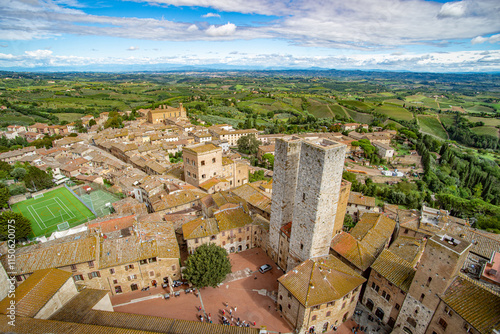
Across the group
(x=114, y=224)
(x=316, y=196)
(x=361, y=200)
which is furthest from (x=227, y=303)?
(x=361, y=200)

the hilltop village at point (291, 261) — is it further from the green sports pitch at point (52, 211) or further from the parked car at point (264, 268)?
the green sports pitch at point (52, 211)

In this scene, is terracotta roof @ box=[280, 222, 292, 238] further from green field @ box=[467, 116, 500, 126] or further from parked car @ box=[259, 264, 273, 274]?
green field @ box=[467, 116, 500, 126]

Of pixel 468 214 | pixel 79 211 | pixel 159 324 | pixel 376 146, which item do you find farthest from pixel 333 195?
pixel 376 146

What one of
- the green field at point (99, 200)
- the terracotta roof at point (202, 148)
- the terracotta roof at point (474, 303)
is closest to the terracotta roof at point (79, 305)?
the green field at point (99, 200)

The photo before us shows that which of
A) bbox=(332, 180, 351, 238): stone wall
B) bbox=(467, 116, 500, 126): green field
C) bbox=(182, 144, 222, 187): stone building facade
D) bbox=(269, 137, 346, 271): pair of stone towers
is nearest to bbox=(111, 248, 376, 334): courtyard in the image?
bbox=(269, 137, 346, 271): pair of stone towers

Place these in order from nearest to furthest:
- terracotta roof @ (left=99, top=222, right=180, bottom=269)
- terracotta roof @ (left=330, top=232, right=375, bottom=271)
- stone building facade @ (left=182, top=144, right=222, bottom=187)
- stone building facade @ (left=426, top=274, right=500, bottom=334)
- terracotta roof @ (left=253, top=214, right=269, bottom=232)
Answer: stone building facade @ (left=426, top=274, right=500, bottom=334), terracotta roof @ (left=99, top=222, right=180, bottom=269), terracotta roof @ (left=330, top=232, right=375, bottom=271), terracotta roof @ (left=253, top=214, right=269, bottom=232), stone building facade @ (left=182, top=144, right=222, bottom=187)

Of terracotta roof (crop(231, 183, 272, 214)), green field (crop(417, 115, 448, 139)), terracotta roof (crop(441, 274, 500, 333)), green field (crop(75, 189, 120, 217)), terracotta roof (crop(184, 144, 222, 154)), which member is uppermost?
terracotta roof (crop(184, 144, 222, 154))
